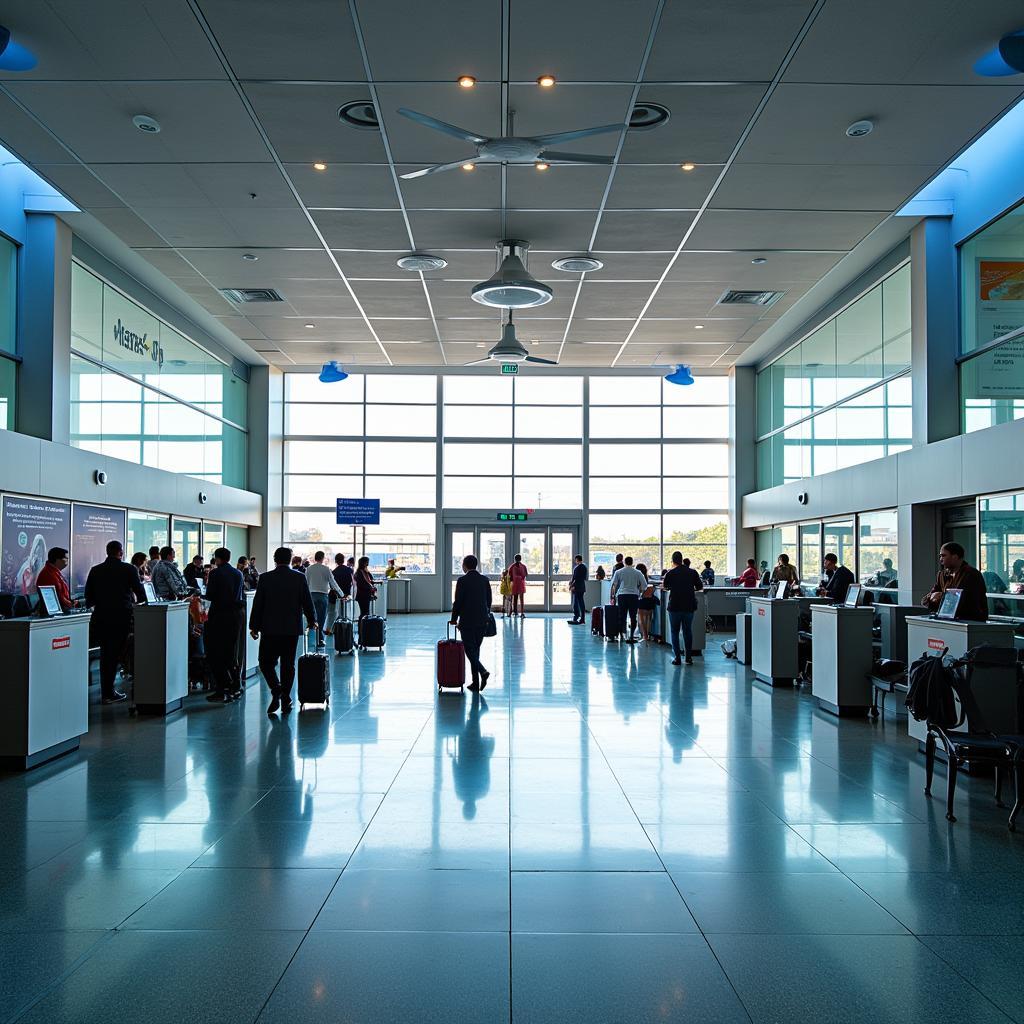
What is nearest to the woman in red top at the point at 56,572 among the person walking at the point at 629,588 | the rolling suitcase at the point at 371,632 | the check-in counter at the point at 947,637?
the rolling suitcase at the point at 371,632

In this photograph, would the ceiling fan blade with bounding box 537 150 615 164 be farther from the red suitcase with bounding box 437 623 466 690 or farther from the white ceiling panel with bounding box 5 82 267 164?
the red suitcase with bounding box 437 623 466 690

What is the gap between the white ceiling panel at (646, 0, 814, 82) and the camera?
22.5 ft

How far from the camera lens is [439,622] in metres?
22.5

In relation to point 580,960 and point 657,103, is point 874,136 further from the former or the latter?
point 580,960

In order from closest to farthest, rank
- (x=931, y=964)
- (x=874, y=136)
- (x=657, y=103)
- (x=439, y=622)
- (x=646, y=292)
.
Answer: (x=931, y=964) < (x=657, y=103) < (x=874, y=136) < (x=646, y=292) < (x=439, y=622)

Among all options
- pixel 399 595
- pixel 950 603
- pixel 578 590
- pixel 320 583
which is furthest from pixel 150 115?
pixel 399 595

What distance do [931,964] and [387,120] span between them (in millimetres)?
7863

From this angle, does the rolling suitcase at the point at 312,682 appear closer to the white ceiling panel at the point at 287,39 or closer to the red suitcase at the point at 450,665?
the red suitcase at the point at 450,665

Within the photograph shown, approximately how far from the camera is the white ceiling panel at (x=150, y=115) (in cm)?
816

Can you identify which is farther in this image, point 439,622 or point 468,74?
point 439,622

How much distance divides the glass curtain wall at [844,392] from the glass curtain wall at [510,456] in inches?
114

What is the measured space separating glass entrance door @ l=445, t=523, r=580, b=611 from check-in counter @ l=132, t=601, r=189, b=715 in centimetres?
1692

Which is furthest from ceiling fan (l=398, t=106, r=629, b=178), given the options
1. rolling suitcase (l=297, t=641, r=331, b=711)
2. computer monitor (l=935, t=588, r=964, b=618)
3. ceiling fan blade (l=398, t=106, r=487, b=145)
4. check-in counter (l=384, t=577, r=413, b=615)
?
check-in counter (l=384, t=577, r=413, b=615)

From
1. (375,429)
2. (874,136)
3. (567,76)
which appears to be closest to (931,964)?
(567,76)
